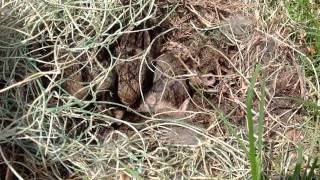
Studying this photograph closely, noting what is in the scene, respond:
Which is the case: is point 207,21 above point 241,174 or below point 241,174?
above

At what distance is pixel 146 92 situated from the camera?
1.89m

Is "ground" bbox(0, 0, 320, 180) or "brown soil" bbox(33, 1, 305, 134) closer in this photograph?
"ground" bbox(0, 0, 320, 180)

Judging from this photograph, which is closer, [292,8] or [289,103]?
[289,103]

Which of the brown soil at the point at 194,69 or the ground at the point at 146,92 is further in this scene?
the brown soil at the point at 194,69

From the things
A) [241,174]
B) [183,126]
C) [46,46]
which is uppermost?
[46,46]

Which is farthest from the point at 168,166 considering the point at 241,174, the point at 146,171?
the point at 241,174

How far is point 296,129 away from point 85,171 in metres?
0.66

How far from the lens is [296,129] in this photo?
1.82 meters

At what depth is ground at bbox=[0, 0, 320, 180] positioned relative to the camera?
162cm

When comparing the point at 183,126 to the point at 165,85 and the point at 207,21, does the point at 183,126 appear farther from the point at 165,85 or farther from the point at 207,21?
the point at 207,21

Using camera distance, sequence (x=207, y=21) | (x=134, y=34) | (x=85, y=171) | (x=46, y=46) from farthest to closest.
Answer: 1. (x=207, y=21)
2. (x=134, y=34)
3. (x=46, y=46)
4. (x=85, y=171)

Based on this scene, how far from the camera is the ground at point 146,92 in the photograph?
1623mm

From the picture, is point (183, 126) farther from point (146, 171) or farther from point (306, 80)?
point (306, 80)

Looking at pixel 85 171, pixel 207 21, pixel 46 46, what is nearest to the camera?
pixel 85 171
